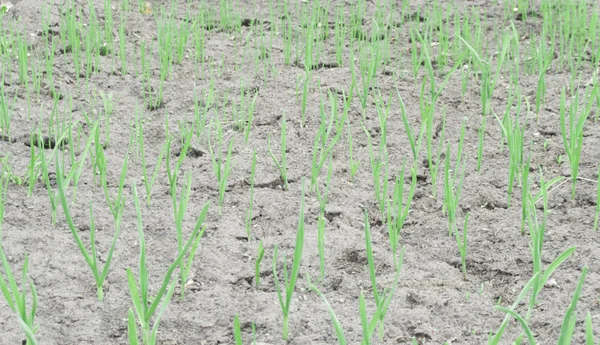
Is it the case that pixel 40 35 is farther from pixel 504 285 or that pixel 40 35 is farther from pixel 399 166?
pixel 504 285

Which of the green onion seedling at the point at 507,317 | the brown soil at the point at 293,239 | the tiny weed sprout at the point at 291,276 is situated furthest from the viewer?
the brown soil at the point at 293,239

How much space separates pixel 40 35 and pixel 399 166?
1846 mm

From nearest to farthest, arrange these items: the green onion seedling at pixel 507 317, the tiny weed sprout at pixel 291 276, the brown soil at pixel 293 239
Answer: the green onion seedling at pixel 507 317
the tiny weed sprout at pixel 291 276
the brown soil at pixel 293 239

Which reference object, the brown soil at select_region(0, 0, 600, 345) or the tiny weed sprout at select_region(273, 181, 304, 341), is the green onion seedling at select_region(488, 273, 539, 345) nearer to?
the brown soil at select_region(0, 0, 600, 345)

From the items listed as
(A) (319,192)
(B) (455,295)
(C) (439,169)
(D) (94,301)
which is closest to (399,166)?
(C) (439,169)

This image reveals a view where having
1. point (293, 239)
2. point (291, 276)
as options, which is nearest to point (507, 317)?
point (291, 276)

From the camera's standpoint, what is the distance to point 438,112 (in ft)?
9.81

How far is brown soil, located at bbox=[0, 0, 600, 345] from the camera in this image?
1792 millimetres

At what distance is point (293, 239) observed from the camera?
2.15 metres

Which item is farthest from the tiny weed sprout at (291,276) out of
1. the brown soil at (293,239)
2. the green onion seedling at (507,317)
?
the green onion seedling at (507,317)

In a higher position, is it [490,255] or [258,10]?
[258,10]

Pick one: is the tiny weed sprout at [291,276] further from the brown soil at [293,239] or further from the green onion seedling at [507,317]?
the green onion seedling at [507,317]

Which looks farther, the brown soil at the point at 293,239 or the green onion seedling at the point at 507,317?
the brown soil at the point at 293,239

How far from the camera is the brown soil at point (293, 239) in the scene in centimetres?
179
